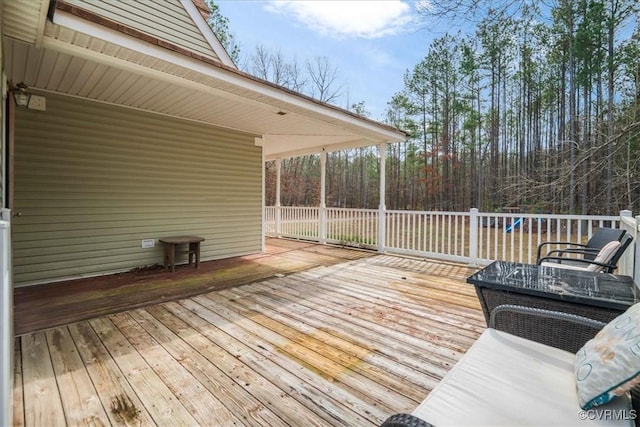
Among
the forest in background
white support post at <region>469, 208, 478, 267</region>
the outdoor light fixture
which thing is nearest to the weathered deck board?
white support post at <region>469, 208, 478, 267</region>

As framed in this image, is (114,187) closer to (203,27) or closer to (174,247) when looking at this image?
(174,247)

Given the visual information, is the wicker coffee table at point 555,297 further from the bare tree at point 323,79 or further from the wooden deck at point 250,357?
the bare tree at point 323,79

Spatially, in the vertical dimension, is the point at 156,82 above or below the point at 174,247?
above

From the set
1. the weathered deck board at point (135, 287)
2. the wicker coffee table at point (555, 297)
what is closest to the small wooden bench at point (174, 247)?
the weathered deck board at point (135, 287)

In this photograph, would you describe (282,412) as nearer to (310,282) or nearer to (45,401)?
(45,401)

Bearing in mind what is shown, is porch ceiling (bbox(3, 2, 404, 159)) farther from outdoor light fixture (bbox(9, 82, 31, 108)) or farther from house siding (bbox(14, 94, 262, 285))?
house siding (bbox(14, 94, 262, 285))

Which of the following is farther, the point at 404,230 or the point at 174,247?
the point at 404,230

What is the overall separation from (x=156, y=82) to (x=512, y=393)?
4.38m

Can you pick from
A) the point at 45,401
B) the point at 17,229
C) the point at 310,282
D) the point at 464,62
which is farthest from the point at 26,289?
the point at 464,62

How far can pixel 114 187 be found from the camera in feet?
15.4

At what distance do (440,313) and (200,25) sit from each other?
250 inches

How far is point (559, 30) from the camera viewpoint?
9.55 meters

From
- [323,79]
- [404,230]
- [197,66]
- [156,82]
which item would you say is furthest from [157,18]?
[323,79]

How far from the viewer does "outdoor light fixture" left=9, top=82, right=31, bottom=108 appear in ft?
11.7
